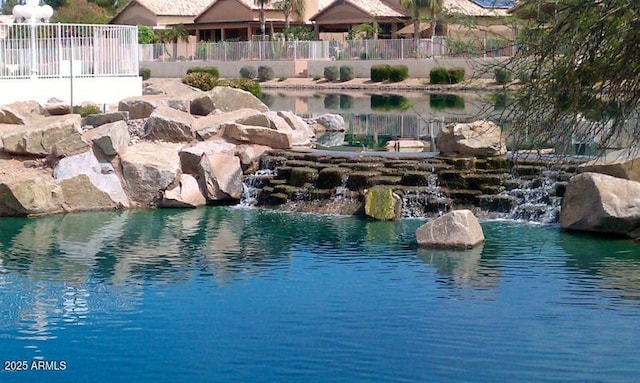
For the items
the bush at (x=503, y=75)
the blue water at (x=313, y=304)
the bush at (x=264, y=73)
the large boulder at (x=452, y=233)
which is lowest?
the blue water at (x=313, y=304)

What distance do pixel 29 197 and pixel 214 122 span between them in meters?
5.25

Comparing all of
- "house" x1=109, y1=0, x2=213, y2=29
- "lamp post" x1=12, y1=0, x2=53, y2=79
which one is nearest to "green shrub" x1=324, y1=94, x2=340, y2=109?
"lamp post" x1=12, y1=0, x2=53, y2=79

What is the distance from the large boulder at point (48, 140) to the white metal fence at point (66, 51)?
868 cm

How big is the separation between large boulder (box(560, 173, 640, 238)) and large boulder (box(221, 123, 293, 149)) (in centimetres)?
773

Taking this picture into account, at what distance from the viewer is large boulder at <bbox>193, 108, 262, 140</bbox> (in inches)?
898

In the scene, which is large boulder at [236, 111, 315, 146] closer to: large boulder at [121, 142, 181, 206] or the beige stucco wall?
large boulder at [121, 142, 181, 206]

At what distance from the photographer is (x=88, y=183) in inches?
790

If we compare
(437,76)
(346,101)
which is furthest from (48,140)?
(437,76)

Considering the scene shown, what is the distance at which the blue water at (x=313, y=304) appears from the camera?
1059cm

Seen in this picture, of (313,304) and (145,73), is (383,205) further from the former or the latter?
(145,73)

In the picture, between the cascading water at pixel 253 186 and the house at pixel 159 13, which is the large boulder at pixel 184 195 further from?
the house at pixel 159 13

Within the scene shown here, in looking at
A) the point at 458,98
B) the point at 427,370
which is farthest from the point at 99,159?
the point at 458,98

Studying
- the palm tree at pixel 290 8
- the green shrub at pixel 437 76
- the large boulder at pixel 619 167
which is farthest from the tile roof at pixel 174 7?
the large boulder at pixel 619 167

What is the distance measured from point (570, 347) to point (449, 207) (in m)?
8.25
